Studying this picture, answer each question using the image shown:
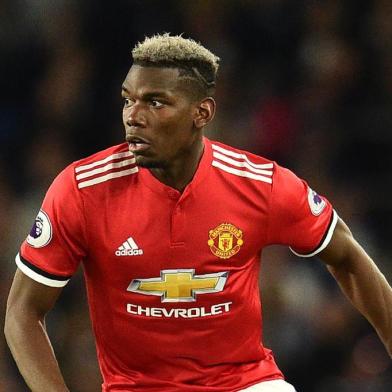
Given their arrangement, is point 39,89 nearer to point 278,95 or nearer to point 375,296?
point 278,95

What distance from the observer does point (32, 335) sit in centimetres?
369

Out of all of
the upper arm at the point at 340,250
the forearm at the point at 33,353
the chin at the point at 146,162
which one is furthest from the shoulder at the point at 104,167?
the upper arm at the point at 340,250

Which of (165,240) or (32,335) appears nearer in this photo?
(32,335)

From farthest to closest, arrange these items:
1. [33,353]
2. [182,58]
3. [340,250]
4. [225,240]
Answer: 1. [340,250]
2. [225,240]
3. [182,58]
4. [33,353]

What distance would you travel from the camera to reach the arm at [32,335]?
11.9 feet

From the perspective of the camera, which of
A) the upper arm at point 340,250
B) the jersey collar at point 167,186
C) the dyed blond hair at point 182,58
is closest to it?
the dyed blond hair at point 182,58

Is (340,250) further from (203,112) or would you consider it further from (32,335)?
(32,335)

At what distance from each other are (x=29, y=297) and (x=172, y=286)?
0.49 m

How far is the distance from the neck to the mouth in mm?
183

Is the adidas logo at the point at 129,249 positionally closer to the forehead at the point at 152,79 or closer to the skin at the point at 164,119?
the skin at the point at 164,119

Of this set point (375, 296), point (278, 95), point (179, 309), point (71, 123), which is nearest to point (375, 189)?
point (278, 95)

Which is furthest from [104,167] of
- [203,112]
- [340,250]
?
[340,250]

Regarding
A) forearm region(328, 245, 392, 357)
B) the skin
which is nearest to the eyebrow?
the skin

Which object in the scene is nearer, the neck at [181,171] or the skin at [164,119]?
the skin at [164,119]
